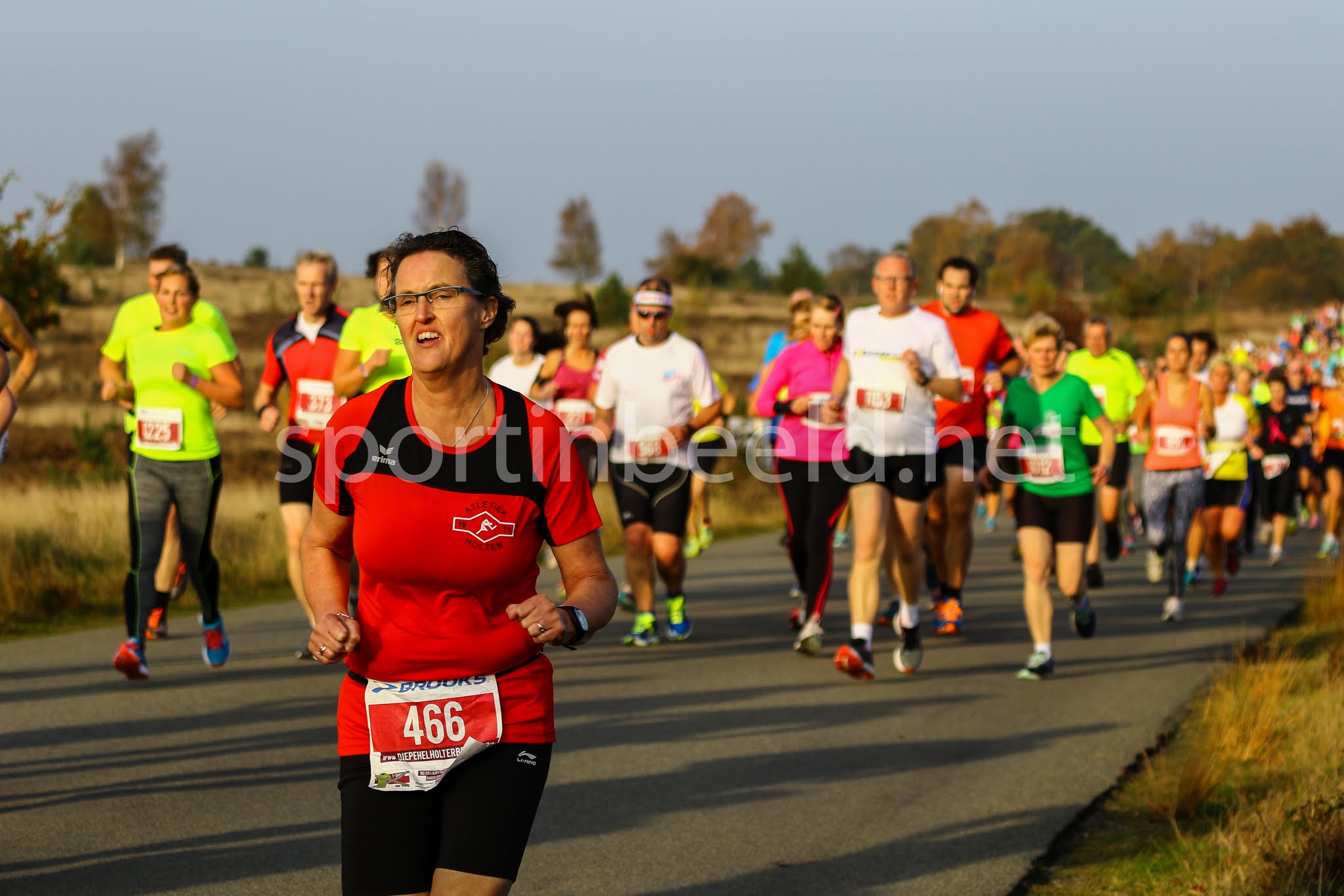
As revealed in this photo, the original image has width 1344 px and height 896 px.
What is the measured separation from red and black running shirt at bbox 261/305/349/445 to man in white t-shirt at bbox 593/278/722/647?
6.41ft

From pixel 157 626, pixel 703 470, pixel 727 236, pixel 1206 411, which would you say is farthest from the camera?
pixel 727 236

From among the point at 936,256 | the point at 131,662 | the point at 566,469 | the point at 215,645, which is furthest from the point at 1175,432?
the point at 936,256

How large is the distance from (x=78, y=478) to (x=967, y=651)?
15480 millimetres

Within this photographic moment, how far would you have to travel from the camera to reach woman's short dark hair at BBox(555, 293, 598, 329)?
1267 cm

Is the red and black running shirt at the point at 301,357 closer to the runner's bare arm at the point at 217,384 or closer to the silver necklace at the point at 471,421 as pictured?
the runner's bare arm at the point at 217,384

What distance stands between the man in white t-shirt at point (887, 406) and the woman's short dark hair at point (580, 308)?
337 cm

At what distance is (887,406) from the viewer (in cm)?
944

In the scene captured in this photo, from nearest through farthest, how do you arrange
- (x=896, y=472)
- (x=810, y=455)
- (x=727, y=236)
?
(x=896, y=472)
(x=810, y=455)
(x=727, y=236)

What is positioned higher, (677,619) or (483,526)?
(483,526)

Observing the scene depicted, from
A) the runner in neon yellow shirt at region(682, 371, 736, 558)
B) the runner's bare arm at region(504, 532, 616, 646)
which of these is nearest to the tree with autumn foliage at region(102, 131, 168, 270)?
the runner in neon yellow shirt at region(682, 371, 736, 558)

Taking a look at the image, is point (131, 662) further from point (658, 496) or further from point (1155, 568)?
point (1155, 568)

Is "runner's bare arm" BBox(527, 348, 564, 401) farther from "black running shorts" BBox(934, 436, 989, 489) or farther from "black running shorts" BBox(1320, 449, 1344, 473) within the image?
"black running shorts" BBox(1320, 449, 1344, 473)

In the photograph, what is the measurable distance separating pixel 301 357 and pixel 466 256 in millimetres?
6030

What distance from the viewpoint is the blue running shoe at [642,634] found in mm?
10836
